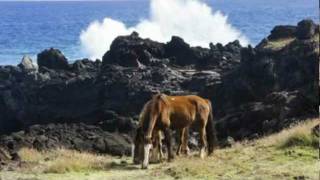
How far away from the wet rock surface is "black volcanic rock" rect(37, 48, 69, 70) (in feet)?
0.38

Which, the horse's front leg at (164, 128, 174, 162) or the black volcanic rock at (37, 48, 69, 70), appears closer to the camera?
the horse's front leg at (164, 128, 174, 162)

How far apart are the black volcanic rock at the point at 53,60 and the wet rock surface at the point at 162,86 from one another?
0.12 meters

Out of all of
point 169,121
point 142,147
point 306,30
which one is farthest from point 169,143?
point 306,30

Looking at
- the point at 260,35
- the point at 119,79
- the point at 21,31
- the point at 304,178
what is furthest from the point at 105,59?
the point at 21,31

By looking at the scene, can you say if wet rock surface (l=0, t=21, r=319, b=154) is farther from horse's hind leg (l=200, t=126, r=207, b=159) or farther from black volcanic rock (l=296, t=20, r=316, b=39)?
horse's hind leg (l=200, t=126, r=207, b=159)

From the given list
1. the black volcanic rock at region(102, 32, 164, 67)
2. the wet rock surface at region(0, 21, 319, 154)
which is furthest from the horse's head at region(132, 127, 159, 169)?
the black volcanic rock at region(102, 32, 164, 67)

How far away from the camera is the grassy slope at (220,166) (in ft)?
47.5

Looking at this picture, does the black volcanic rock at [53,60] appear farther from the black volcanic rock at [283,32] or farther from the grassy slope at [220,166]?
the grassy slope at [220,166]

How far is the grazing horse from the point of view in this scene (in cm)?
1666

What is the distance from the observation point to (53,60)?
5762cm

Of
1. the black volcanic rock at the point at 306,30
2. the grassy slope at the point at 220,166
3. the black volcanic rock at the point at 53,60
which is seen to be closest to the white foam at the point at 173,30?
the black volcanic rock at the point at 53,60

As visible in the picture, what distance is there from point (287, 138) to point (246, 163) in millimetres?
2118

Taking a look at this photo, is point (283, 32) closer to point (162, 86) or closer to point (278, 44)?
point (278, 44)

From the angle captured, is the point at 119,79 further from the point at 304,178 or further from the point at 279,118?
the point at 304,178
